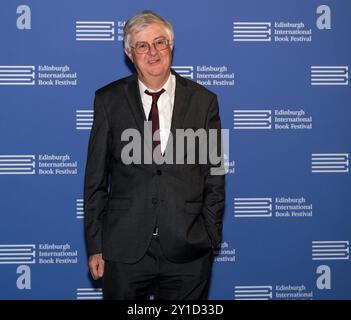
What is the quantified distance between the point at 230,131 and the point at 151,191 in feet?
4.49

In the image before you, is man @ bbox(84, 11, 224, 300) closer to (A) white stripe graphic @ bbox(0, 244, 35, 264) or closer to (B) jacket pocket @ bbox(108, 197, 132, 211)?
(B) jacket pocket @ bbox(108, 197, 132, 211)

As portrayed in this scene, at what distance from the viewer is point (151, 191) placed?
2.99 m

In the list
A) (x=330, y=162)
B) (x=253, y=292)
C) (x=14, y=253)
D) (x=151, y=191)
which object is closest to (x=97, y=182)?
(x=151, y=191)

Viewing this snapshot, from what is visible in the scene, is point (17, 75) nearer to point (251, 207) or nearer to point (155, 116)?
point (155, 116)

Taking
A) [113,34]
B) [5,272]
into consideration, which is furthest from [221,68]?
[5,272]

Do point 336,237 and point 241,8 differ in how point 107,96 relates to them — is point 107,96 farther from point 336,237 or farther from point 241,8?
point 336,237

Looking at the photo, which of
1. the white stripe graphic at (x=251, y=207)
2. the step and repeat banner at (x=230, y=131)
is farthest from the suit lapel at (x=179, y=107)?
the white stripe graphic at (x=251, y=207)

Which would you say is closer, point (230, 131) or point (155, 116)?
point (155, 116)

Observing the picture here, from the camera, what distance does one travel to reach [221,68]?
4.20 metres

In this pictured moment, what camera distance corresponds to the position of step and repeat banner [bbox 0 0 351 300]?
4121 mm

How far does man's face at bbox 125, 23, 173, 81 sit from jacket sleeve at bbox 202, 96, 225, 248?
0.33 meters

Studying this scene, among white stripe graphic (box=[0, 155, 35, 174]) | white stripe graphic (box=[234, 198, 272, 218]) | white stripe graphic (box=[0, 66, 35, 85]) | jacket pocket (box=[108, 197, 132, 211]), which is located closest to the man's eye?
jacket pocket (box=[108, 197, 132, 211])

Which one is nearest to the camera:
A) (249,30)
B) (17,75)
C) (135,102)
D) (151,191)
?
(151,191)

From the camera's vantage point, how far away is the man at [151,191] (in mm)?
2988
